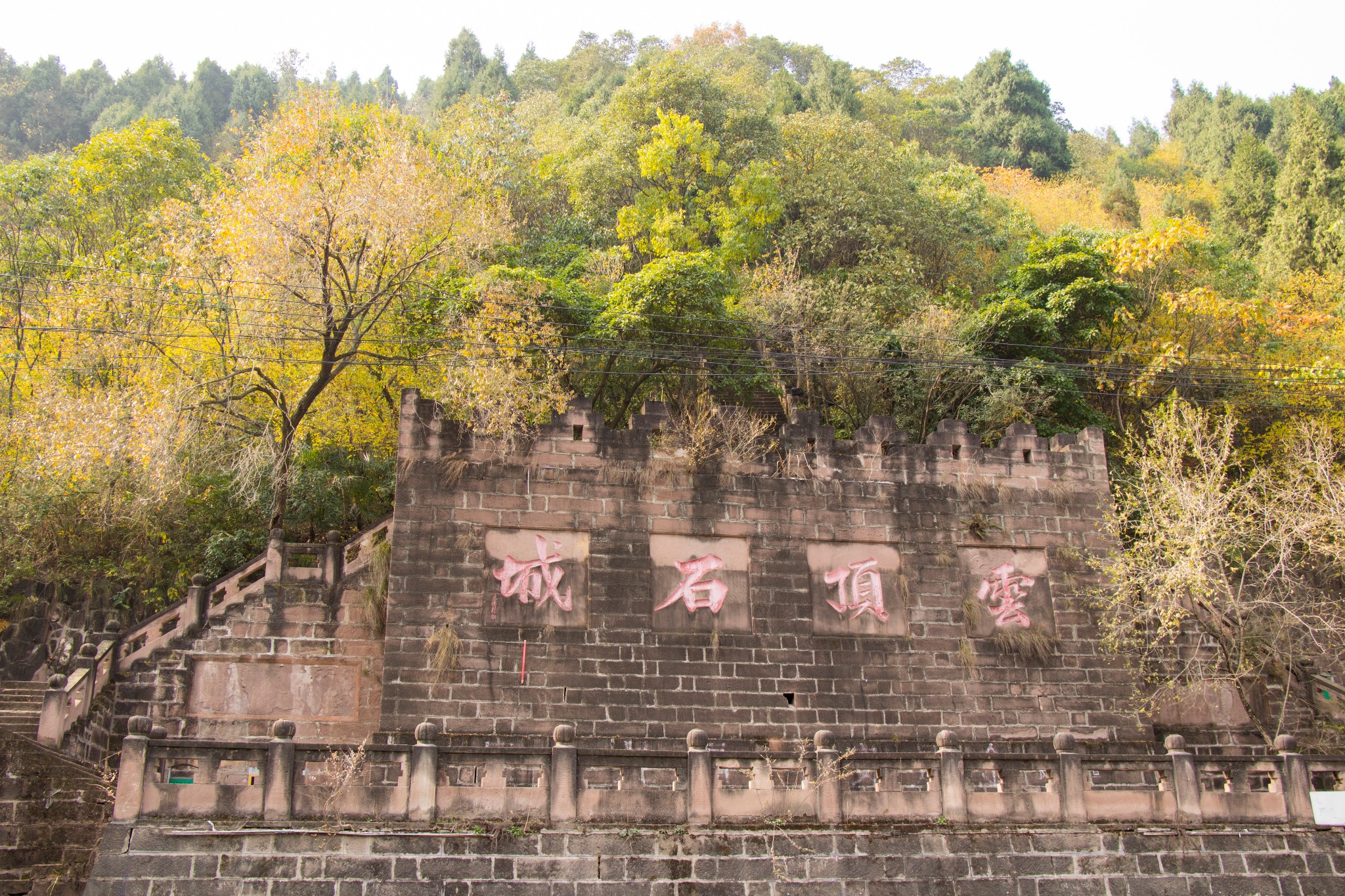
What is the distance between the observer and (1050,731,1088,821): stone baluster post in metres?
10.8

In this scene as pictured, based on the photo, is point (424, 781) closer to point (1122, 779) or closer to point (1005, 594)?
point (1122, 779)

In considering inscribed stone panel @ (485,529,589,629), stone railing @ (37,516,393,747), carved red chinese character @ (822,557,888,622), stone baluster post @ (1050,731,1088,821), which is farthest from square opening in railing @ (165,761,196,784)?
stone baluster post @ (1050,731,1088,821)

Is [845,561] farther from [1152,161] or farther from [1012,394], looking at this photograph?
[1152,161]

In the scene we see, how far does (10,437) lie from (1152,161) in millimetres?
44285

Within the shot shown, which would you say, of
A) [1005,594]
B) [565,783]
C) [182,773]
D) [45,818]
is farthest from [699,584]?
[45,818]

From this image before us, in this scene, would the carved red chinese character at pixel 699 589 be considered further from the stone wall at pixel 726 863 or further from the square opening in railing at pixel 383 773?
the square opening in railing at pixel 383 773

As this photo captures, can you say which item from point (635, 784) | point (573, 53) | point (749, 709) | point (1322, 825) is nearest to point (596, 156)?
point (749, 709)

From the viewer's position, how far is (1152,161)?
46.2 metres

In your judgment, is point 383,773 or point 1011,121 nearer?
point 383,773

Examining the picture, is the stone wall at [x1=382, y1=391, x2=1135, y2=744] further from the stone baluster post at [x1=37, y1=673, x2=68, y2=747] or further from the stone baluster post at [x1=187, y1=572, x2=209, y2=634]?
the stone baluster post at [x1=37, y1=673, x2=68, y2=747]

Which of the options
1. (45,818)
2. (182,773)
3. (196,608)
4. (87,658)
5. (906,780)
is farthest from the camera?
(87,658)

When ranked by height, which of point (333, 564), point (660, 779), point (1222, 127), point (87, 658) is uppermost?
point (1222, 127)

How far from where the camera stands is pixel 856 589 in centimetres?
1340

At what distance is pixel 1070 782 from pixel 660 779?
413 cm
